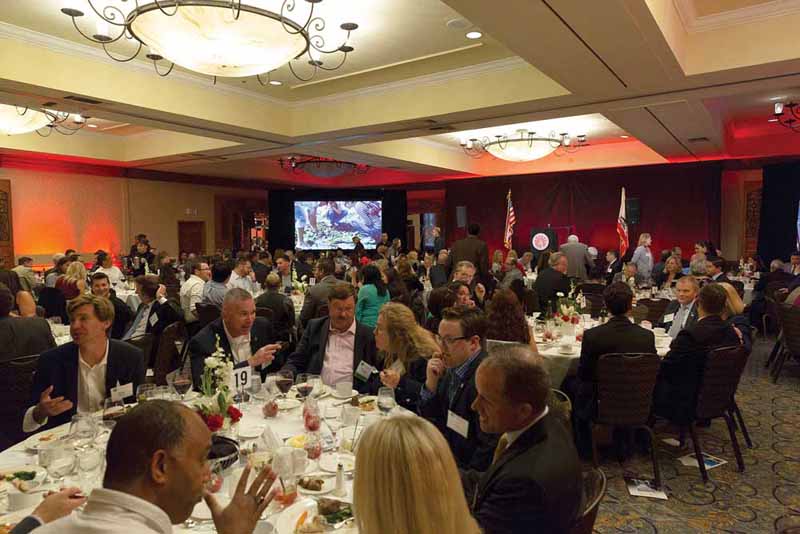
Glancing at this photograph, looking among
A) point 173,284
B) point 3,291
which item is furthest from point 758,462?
point 173,284

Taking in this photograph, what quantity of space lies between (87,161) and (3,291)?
9458 mm

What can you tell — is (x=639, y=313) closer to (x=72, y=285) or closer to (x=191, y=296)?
(x=191, y=296)

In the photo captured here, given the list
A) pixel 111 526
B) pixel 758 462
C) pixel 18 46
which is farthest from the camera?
pixel 18 46

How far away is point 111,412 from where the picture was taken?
2500 millimetres

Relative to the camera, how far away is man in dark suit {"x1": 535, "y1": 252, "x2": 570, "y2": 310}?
6.95 metres

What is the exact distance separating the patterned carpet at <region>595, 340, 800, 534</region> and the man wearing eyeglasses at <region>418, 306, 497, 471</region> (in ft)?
4.32

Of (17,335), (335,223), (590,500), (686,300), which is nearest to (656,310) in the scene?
(686,300)

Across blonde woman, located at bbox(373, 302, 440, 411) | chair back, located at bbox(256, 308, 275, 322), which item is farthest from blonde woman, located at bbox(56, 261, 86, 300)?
blonde woman, located at bbox(373, 302, 440, 411)

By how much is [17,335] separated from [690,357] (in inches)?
185

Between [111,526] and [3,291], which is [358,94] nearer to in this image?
[3,291]

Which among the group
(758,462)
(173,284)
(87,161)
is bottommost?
(758,462)

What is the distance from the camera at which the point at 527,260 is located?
1153cm

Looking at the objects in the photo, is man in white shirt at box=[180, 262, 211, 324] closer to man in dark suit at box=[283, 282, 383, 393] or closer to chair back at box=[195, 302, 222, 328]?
chair back at box=[195, 302, 222, 328]

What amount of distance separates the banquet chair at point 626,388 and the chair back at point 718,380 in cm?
35
